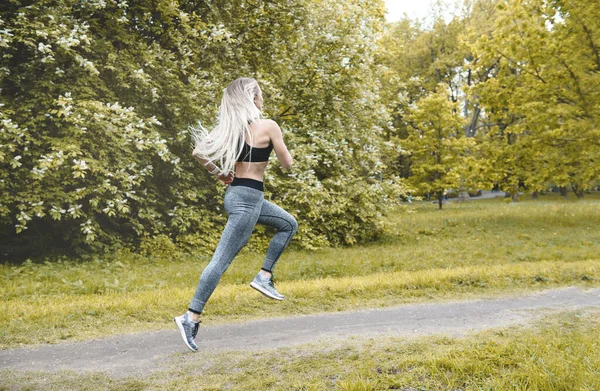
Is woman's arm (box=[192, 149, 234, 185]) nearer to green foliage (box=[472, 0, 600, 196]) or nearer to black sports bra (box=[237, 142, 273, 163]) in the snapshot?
black sports bra (box=[237, 142, 273, 163])

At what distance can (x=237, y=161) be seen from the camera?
4215 mm

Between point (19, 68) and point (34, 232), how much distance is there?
3760 mm

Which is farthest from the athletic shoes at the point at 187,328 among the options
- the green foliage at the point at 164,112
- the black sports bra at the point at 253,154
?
the green foliage at the point at 164,112

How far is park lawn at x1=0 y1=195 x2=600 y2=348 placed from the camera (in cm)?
590

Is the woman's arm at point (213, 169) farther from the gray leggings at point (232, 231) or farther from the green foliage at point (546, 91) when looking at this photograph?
the green foliage at point (546, 91)

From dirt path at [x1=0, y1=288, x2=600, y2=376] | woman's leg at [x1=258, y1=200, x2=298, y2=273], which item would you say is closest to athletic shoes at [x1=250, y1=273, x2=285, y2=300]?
woman's leg at [x1=258, y1=200, x2=298, y2=273]

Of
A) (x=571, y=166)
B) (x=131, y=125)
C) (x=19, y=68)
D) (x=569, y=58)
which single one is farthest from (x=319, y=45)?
(x=571, y=166)

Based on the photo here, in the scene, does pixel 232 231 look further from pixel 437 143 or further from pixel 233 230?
pixel 437 143

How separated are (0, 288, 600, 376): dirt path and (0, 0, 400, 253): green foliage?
184 inches

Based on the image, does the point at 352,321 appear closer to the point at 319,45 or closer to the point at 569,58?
the point at 319,45

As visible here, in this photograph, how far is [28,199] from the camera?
9234 mm

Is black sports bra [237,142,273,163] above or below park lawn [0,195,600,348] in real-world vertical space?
above

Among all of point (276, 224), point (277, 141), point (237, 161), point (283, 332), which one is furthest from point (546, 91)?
point (237, 161)

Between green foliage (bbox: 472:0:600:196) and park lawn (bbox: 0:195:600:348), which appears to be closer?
park lawn (bbox: 0:195:600:348)
